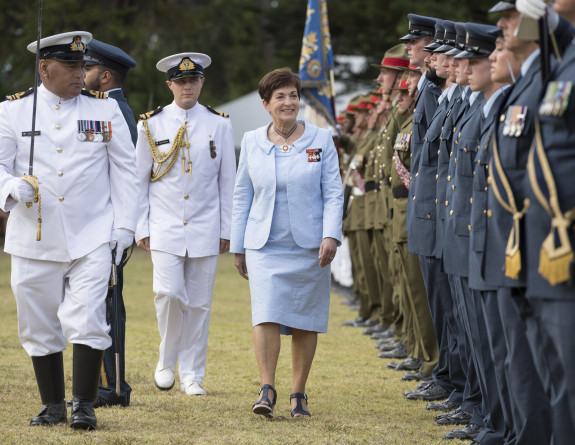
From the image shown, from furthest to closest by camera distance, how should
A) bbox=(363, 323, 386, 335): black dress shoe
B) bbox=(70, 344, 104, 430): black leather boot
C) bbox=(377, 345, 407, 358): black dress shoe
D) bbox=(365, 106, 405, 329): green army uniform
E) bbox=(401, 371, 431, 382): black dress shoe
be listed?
bbox=(363, 323, 386, 335): black dress shoe → bbox=(377, 345, 407, 358): black dress shoe → bbox=(365, 106, 405, 329): green army uniform → bbox=(401, 371, 431, 382): black dress shoe → bbox=(70, 344, 104, 430): black leather boot

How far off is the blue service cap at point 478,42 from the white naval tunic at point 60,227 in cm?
206

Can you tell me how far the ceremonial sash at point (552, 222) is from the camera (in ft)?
12.7

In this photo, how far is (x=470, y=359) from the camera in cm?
656

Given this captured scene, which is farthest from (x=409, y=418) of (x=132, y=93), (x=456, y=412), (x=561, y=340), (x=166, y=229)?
(x=132, y=93)

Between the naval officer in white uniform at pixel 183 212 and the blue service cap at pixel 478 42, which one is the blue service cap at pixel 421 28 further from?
the blue service cap at pixel 478 42

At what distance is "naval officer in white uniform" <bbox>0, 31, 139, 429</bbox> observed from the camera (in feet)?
20.1

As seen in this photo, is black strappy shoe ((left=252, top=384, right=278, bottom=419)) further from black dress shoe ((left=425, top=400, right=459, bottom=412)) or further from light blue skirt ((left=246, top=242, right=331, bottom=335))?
black dress shoe ((left=425, top=400, right=459, bottom=412))

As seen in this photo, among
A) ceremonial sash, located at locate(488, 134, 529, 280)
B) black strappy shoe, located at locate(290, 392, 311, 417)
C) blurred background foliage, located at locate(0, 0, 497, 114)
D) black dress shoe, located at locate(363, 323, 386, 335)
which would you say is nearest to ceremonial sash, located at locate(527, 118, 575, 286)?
ceremonial sash, located at locate(488, 134, 529, 280)

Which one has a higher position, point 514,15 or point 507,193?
point 514,15

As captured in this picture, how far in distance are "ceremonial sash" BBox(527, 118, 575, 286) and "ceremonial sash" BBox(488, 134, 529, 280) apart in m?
0.16

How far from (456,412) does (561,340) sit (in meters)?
2.55

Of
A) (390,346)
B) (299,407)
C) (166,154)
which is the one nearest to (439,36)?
(166,154)

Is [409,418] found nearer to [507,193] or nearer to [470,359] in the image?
[470,359]

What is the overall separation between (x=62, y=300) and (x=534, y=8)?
323 cm
